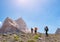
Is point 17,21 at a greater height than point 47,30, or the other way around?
point 17,21

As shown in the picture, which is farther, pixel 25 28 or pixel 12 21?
pixel 25 28

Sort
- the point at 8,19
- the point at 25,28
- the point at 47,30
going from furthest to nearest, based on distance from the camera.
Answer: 1. the point at 25,28
2. the point at 8,19
3. the point at 47,30

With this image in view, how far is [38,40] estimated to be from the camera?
1526 inches

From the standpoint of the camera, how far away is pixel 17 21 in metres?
68.5

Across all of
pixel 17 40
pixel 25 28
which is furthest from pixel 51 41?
pixel 25 28

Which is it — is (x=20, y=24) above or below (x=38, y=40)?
above

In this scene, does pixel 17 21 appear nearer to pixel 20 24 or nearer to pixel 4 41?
pixel 20 24

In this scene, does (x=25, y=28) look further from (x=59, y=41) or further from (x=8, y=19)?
(x=59, y=41)

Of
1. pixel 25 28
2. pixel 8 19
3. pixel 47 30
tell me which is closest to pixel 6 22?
pixel 8 19

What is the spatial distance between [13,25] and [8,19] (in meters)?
2.29

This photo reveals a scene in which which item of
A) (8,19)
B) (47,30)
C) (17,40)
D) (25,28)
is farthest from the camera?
(25,28)

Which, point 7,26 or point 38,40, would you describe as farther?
point 7,26

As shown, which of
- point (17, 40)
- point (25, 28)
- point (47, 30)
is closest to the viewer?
point (17, 40)

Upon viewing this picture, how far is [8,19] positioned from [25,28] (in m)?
7.74
